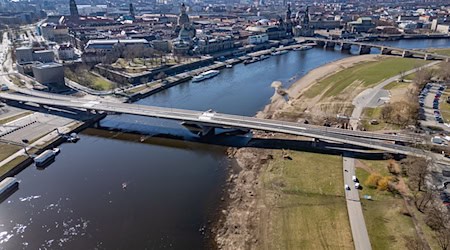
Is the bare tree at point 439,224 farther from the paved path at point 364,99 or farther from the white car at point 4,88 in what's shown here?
the white car at point 4,88

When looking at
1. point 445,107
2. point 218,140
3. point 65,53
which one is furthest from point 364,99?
point 65,53

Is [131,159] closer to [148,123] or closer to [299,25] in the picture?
[148,123]

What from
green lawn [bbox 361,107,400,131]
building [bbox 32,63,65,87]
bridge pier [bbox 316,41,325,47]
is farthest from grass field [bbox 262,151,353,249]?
bridge pier [bbox 316,41,325,47]

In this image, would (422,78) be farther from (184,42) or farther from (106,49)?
(106,49)

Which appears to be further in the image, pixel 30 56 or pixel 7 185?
pixel 30 56

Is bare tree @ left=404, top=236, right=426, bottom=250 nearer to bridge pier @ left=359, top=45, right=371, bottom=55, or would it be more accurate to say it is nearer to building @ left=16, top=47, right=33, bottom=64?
building @ left=16, top=47, right=33, bottom=64

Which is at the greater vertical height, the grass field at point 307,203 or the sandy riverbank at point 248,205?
the grass field at point 307,203

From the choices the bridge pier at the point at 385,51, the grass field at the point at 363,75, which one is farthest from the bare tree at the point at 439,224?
the bridge pier at the point at 385,51
